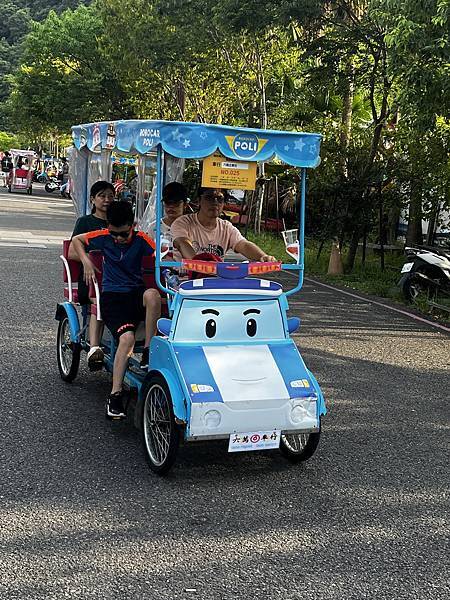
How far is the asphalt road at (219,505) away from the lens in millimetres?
4059

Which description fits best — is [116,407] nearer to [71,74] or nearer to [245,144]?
[245,144]

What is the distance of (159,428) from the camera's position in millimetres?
5477

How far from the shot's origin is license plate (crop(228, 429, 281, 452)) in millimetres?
5215

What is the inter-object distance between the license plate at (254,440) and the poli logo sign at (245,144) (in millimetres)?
1881

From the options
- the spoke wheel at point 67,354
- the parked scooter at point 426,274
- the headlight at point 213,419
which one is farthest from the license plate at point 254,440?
the parked scooter at point 426,274

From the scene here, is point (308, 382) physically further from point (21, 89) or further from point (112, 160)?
point (21, 89)

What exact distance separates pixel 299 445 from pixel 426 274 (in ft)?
26.7

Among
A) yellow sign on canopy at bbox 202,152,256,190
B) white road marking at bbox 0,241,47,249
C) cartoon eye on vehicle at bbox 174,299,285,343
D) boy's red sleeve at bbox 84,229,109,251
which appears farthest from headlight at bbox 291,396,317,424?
white road marking at bbox 0,241,47,249

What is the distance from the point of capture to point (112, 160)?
28.1 ft

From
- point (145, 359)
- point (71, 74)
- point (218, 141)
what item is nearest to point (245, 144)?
point (218, 141)

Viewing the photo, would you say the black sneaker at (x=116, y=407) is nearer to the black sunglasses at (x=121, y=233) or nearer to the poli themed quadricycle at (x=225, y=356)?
the poli themed quadricycle at (x=225, y=356)

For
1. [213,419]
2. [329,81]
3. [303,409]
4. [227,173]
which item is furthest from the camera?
[329,81]

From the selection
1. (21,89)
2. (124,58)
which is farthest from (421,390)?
(21,89)

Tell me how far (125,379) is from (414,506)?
7.62 ft
